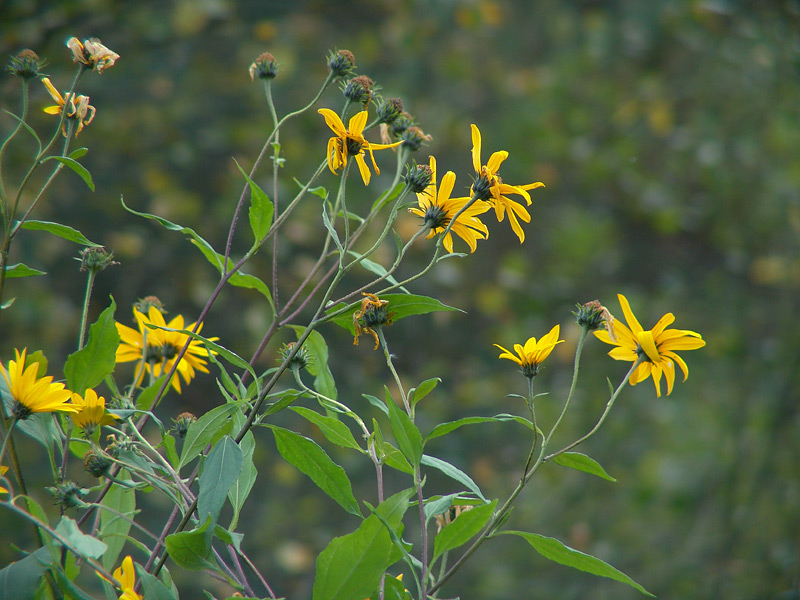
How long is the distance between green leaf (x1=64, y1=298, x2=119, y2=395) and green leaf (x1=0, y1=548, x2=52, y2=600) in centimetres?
9

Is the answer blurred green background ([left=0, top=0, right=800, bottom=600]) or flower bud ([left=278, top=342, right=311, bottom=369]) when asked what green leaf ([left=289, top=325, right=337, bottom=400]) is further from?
blurred green background ([left=0, top=0, right=800, bottom=600])

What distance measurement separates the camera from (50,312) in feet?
5.03

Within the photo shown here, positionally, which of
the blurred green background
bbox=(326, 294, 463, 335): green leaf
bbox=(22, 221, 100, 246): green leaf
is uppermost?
bbox=(22, 221, 100, 246): green leaf

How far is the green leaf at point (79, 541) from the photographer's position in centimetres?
29

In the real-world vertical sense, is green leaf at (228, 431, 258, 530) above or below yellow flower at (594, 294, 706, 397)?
below

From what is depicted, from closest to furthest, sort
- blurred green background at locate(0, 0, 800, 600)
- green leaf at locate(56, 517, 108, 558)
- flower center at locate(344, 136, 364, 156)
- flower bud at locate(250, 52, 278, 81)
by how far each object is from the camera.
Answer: green leaf at locate(56, 517, 108, 558), flower center at locate(344, 136, 364, 156), flower bud at locate(250, 52, 278, 81), blurred green background at locate(0, 0, 800, 600)

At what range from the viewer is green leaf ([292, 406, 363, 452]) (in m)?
0.38

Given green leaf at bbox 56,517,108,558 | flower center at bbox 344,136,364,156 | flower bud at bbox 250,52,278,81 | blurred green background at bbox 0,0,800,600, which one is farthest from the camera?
blurred green background at bbox 0,0,800,600

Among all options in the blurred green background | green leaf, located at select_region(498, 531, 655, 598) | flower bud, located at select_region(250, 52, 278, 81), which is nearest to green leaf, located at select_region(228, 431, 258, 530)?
green leaf, located at select_region(498, 531, 655, 598)

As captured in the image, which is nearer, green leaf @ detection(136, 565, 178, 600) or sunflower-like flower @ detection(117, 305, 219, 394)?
green leaf @ detection(136, 565, 178, 600)

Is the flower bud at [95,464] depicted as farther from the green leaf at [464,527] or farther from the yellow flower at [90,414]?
the green leaf at [464,527]

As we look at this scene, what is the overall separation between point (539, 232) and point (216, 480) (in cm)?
168

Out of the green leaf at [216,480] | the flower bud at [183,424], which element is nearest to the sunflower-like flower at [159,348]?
the flower bud at [183,424]

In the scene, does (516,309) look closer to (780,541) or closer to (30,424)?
(780,541)
